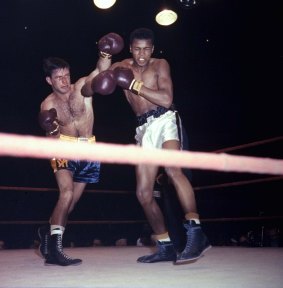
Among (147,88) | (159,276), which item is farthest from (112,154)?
(147,88)

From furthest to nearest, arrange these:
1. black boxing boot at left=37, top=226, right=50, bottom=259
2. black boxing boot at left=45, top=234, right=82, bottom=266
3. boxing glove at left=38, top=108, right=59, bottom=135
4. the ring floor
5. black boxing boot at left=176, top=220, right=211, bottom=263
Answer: boxing glove at left=38, top=108, right=59, bottom=135 → black boxing boot at left=37, top=226, right=50, bottom=259 → black boxing boot at left=45, top=234, right=82, bottom=266 → black boxing boot at left=176, top=220, right=211, bottom=263 → the ring floor

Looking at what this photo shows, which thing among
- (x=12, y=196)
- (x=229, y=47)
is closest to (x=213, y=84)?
(x=229, y=47)

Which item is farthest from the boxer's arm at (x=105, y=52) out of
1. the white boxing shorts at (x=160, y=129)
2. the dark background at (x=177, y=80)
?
the dark background at (x=177, y=80)

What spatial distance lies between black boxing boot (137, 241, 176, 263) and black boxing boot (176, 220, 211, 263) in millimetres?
279

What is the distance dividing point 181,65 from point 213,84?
1114 mm

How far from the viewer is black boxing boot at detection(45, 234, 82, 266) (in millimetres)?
1934

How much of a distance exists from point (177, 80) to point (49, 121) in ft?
19.0

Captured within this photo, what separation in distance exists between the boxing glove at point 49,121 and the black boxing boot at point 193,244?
3.39ft

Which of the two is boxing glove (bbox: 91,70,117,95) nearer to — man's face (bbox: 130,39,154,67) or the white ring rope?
man's face (bbox: 130,39,154,67)

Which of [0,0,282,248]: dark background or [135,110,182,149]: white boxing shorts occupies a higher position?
[0,0,282,248]: dark background

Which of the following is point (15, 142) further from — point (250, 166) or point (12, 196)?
point (12, 196)

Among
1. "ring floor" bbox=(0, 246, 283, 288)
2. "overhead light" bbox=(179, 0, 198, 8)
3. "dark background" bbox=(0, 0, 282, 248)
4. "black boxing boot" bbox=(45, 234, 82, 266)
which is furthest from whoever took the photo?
"dark background" bbox=(0, 0, 282, 248)

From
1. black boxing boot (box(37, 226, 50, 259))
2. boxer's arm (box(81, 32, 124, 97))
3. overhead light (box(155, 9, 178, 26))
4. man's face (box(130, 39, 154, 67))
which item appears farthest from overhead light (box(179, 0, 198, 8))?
black boxing boot (box(37, 226, 50, 259))

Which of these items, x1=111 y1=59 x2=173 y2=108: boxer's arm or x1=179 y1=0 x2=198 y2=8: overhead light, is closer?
x1=111 y1=59 x2=173 y2=108: boxer's arm
